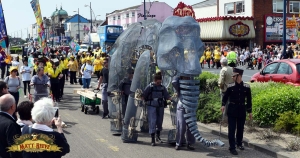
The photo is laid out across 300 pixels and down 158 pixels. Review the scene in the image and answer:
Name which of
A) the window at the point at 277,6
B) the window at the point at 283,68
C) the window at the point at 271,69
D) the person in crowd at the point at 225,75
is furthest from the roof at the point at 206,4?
the person in crowd at the point at 225,75

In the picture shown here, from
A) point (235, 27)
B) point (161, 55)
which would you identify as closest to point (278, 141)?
point (161, 55)

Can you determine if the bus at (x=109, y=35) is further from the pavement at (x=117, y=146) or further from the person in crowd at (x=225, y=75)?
the person in crowd at (x=225, y=75)

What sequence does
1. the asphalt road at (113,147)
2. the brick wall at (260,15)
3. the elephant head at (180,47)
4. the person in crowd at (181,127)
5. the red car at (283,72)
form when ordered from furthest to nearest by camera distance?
the brick wall at (260,15), the red car at (283,72), the person in crowd at (181,127), the asphalt road at (113,147), the elephant head at (180,47)

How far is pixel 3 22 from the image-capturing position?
2164 centimetres

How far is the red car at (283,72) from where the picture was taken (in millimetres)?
14939

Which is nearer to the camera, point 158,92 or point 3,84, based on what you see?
point 3,84

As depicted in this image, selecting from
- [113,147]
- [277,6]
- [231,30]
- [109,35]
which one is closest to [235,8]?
[277,6]

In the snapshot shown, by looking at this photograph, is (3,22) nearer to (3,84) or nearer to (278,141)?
(3,84)

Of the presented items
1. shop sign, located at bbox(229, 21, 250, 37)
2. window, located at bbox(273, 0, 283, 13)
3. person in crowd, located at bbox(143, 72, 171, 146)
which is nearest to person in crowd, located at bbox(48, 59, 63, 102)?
person in crowd, located at bbox(143, 72, 171, 146)

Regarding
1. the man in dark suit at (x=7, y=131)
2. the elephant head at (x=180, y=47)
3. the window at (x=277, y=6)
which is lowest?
the man in dark suit at (x=7, y=131)

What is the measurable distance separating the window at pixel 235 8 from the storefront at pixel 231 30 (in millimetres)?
3310

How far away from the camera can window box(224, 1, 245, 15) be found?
49.6 m

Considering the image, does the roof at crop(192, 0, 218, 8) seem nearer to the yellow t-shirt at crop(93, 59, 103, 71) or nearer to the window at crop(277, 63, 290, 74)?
the yellow t-shirt at crop(93, 59, 103, 71)

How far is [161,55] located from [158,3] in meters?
70.0
